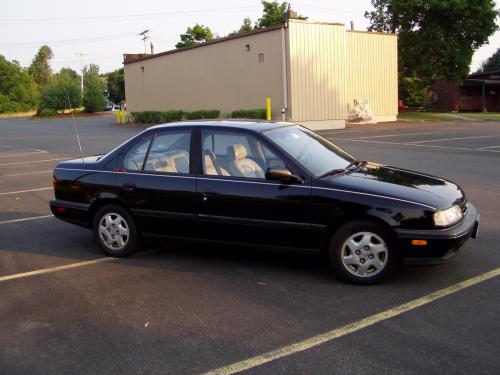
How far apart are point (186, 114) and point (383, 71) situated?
1268 centimetres

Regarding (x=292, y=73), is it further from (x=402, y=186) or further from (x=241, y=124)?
(x=402, y=186)

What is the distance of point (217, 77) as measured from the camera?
33.4m

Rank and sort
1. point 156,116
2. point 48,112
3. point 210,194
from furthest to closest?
point 48,112 → point 156,116 → point 210,194

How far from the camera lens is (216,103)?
3397cm

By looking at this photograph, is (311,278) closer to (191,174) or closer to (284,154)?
(284,154)

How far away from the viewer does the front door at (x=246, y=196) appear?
5.21m

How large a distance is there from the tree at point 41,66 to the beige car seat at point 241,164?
12665 centimetres

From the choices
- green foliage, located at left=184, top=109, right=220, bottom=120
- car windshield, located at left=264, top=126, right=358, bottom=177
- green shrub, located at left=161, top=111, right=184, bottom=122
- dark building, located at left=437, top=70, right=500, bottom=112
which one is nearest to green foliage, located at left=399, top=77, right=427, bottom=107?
dark building, located at left=437, top=70, right=500, bottom=112

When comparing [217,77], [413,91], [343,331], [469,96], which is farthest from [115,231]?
[469,96]

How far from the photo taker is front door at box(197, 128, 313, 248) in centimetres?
521

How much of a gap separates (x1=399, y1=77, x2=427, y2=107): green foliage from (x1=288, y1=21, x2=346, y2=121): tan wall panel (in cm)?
1691

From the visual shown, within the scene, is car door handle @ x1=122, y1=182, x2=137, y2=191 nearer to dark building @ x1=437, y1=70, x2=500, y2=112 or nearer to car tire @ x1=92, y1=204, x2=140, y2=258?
car tire @ x1=92, y1=204, x2=140, y2=258

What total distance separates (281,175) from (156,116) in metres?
34.4

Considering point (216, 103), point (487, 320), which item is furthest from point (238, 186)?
point (216, 103)
